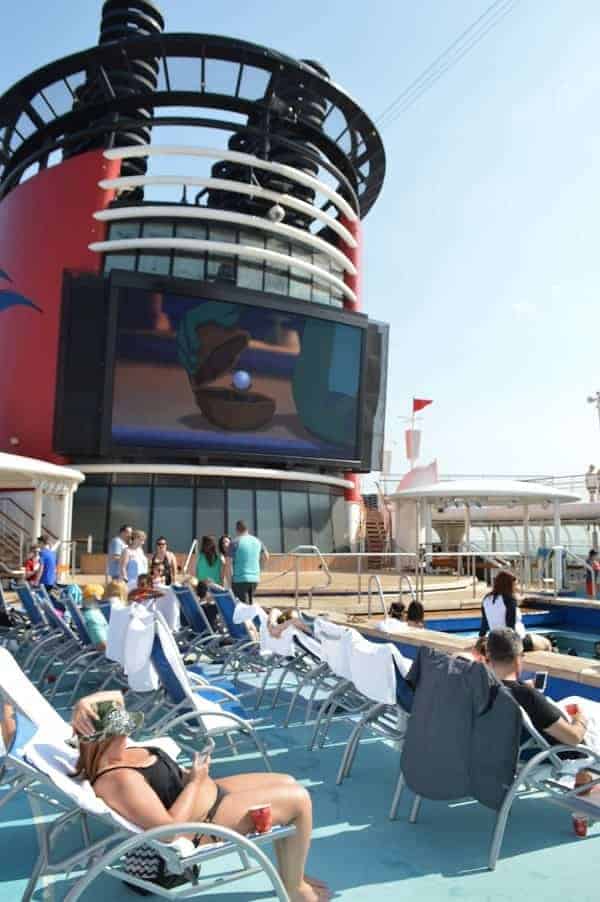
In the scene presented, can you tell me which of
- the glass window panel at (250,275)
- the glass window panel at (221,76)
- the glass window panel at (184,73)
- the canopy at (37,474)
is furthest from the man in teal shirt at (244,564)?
Result: the glass window panel at (184,73)

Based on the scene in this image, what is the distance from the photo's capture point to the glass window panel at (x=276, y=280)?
850 inches

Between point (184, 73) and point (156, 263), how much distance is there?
601 centimetres

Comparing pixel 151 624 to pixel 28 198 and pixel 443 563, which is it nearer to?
pixel 443 563

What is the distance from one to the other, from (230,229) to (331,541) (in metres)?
9.80

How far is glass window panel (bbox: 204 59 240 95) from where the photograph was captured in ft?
69.3

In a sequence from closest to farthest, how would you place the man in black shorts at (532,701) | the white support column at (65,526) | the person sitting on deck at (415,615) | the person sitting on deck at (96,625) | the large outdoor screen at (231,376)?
the man in black shorts at (532,701), the person sitting on deck at (96,625), the person sitting on deck at (415,615), the white support column at (65,526), the large outdoor screen at (231,376)

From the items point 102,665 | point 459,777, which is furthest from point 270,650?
point 459,777

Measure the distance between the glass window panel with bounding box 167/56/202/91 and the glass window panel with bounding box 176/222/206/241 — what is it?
429 cm

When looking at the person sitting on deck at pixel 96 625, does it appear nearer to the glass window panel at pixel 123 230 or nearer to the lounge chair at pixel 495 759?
the lounge chair at pixel 495 759

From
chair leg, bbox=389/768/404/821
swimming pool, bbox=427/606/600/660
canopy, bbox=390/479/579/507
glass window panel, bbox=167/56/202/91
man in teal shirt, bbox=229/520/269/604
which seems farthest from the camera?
glass window panel, bbox=167/56/202/91

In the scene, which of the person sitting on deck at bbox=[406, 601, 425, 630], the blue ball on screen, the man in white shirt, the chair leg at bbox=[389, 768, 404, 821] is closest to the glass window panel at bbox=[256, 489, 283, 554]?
the blue ball on screen

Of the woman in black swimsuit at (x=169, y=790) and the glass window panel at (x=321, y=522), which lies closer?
the woman in black swimsuit at (x=169, y=790)

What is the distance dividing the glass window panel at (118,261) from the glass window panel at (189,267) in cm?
122

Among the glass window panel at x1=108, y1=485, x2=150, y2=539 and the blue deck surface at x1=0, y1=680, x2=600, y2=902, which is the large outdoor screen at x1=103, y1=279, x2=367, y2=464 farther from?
the blue deck surface at x1=0, y1=680, x2=600, y2=902
